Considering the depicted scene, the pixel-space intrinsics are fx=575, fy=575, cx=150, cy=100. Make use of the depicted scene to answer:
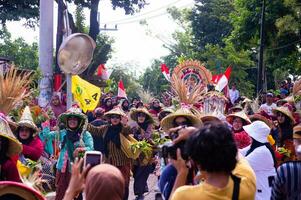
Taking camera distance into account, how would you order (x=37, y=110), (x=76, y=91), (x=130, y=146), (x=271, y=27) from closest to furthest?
1. (x=130, y=146)
2. (x=37, y=110)
3. (x=76, y=91)
4. (x=271, y=27)

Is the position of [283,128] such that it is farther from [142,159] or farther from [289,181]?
[289,181]

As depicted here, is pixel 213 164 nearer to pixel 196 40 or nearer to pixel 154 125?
pixel 154 125

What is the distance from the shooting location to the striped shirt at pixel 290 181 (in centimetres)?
439

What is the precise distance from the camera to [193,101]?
30.7 feet

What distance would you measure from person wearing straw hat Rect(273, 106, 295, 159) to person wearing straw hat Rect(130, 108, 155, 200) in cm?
223

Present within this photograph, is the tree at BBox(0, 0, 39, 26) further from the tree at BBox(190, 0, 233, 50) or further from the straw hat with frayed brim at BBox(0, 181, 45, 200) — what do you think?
the tree at BBox(190, 0, 233, 50)

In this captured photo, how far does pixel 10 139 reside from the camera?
5.04m

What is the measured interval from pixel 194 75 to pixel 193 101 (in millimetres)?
5306

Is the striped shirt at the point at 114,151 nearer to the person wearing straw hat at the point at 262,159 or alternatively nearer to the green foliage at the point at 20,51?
the person wearing straw hat at the point at 262,159

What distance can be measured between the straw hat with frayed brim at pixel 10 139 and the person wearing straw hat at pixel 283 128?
178 inches

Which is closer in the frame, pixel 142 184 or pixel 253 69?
pixel 142 184

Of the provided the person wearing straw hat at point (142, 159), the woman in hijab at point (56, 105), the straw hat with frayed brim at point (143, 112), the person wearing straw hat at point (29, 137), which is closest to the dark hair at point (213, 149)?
the person wearing straw hat at point (29, 137)

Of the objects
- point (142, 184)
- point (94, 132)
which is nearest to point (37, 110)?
point (94, 132)

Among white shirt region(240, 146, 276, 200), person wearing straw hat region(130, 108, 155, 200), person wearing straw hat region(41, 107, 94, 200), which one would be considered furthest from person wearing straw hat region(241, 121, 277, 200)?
person wearing straw hat region(130, 108, 155, 200)
